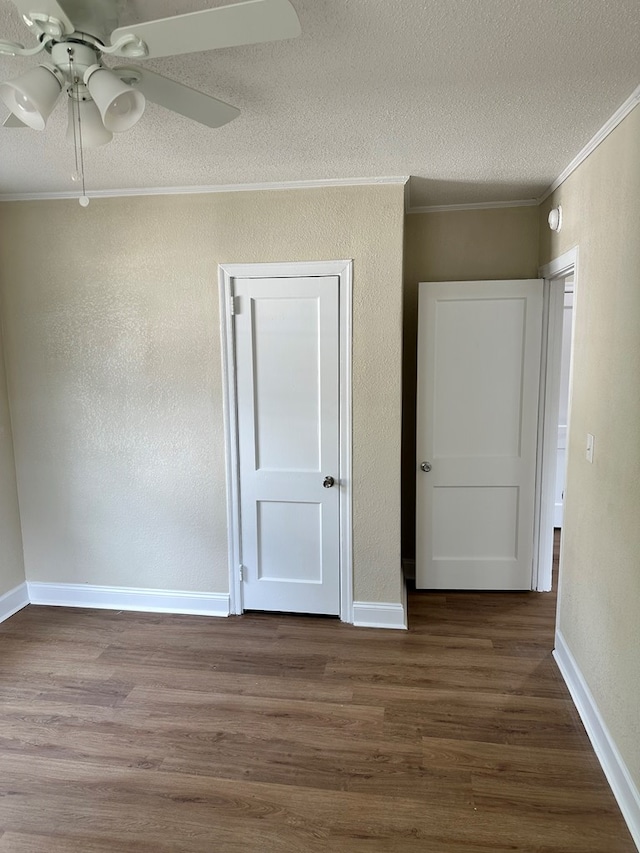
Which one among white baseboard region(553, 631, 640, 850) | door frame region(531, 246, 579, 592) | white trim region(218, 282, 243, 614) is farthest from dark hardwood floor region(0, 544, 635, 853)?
door frame region(531, 246, 579, 592)

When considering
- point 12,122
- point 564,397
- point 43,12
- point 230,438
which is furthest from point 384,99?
point 564,397

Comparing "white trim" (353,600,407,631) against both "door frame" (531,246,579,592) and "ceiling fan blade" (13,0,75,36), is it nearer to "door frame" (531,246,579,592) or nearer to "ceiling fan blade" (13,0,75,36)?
"door frame" (531,246,579,592)

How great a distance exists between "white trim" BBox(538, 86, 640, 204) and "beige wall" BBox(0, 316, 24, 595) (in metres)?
3.24

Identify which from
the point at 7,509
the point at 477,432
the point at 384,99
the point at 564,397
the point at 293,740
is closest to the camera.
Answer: the point at 384,99

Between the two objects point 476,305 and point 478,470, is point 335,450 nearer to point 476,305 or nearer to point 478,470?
point 478,470

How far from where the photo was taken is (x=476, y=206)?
3.25 meters

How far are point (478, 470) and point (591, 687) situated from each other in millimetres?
1393

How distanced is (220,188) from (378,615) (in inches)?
99.5

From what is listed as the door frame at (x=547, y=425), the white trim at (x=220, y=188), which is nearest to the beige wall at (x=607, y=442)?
the door frame at (x=547, y=425)

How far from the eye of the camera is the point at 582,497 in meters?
2.35

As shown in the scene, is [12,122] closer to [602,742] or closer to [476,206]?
[476,206]

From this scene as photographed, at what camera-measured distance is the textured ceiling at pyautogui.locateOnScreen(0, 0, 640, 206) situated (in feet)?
4.57

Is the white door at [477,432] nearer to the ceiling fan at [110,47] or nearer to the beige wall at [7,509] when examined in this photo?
the ceiling fan at [110,47]

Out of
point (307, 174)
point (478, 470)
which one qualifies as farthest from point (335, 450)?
point (307, 174)
